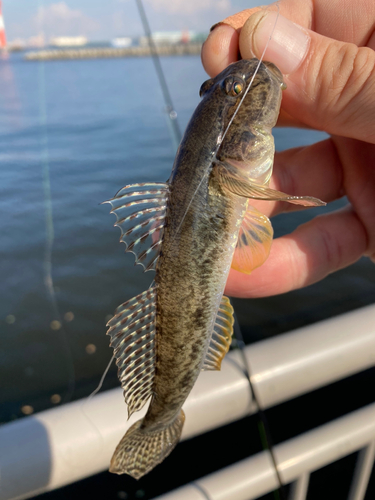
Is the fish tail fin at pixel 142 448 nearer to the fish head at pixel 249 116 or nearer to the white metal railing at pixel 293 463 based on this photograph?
the white metal railing at pixel 293 463

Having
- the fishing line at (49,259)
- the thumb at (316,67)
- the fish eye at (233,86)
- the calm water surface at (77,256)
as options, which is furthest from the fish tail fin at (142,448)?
the fishing line at (49,259)

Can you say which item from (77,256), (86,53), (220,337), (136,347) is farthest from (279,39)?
(86,53)

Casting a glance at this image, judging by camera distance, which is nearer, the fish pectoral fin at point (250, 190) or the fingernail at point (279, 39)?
the fish pectoral fin at point (250, 190)

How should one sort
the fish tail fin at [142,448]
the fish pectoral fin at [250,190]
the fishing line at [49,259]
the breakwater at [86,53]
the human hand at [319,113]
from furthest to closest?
the breakwater at [86,53] < the fishing line at [49,259] < the human hand at [319,113] < the fish tail fin at [142,448] < the fish pectoral fin at [250,190]

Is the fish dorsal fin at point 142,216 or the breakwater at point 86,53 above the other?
the breakwater at point 86,53

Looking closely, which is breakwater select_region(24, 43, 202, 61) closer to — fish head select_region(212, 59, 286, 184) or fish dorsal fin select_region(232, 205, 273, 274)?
fish head select_region(212, 59, 286, 184)

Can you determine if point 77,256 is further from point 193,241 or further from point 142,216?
point 193,241

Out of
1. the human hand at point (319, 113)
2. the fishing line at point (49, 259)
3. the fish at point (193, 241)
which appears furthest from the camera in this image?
the fishing line at point (49, 259)

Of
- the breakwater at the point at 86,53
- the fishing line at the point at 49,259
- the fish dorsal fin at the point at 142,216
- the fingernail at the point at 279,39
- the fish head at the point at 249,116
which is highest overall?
the breakwater at the point at 86,53
